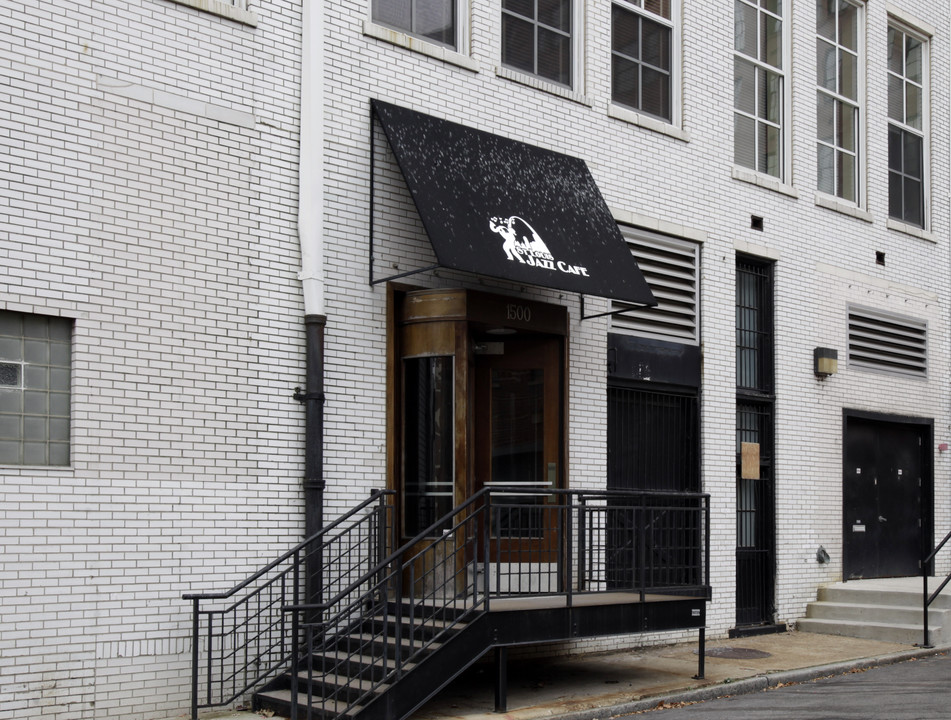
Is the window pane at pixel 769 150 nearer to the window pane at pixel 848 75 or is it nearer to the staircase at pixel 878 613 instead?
the window pane at pixel 848 75

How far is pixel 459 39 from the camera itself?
37.3 ft

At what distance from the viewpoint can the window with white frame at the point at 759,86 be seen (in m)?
14.6

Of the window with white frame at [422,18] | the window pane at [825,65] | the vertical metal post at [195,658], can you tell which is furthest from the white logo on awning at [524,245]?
the window pane at [825,65]

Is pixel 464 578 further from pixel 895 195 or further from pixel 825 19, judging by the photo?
pixel 895 195

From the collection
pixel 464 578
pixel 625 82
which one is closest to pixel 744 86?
pixel 625 82

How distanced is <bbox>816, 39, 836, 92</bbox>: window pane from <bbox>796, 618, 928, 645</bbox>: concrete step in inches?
278

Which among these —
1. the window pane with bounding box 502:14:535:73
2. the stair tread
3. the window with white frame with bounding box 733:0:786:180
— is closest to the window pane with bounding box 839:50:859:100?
the window with white frame with bounding box 733:0:786:180

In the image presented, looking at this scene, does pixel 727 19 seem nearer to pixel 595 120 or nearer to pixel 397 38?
pixel 595 120

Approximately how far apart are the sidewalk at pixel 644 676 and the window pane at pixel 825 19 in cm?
807

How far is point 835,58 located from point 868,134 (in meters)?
1.18

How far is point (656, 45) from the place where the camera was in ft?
44.3

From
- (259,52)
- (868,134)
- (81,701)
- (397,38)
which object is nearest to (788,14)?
(868,134)

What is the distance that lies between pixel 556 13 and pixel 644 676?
22.2 ft

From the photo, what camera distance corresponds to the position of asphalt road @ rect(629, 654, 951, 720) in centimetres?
923
